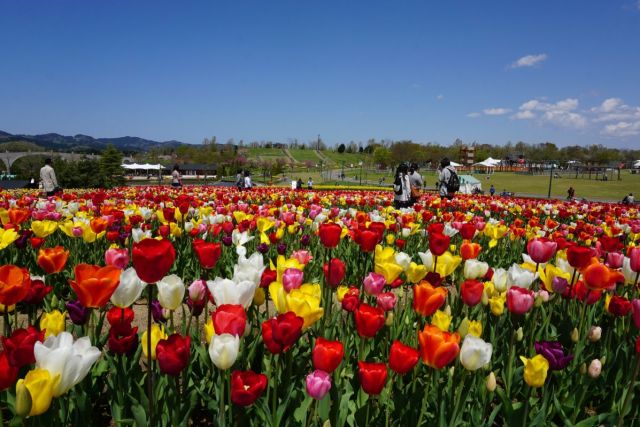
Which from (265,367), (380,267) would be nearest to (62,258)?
(265,367)

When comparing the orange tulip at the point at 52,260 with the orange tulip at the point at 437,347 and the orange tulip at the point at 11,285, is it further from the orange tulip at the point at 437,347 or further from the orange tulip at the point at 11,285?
the orange tulip at the point at 437,347

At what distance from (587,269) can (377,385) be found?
1794mm

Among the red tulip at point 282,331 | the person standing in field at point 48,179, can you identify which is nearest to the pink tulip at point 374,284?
the red tulip at point 282,331

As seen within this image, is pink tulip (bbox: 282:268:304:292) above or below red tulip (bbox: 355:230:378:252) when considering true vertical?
below

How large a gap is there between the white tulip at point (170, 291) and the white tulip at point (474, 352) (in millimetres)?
1308

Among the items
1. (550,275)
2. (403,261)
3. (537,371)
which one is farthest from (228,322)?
(550,275)

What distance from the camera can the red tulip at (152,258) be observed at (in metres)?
1.57

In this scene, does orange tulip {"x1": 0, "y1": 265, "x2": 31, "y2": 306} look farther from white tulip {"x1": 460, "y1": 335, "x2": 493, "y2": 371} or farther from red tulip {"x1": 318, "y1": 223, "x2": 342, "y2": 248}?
white tulip {"x1": 460, "y1": 335, "x2": 493, "y2": 371}

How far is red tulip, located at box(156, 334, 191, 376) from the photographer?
1.61 metres

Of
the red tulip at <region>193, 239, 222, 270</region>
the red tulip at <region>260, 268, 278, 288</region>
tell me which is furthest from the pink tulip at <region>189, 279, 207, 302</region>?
the red tulip at <region>260, 268, 278, 288</region>

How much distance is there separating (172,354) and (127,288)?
473mm

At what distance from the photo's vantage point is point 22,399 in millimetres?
1310

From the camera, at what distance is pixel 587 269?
272 centimetres

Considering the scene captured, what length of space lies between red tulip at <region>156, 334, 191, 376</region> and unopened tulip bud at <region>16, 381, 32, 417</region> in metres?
0.41
